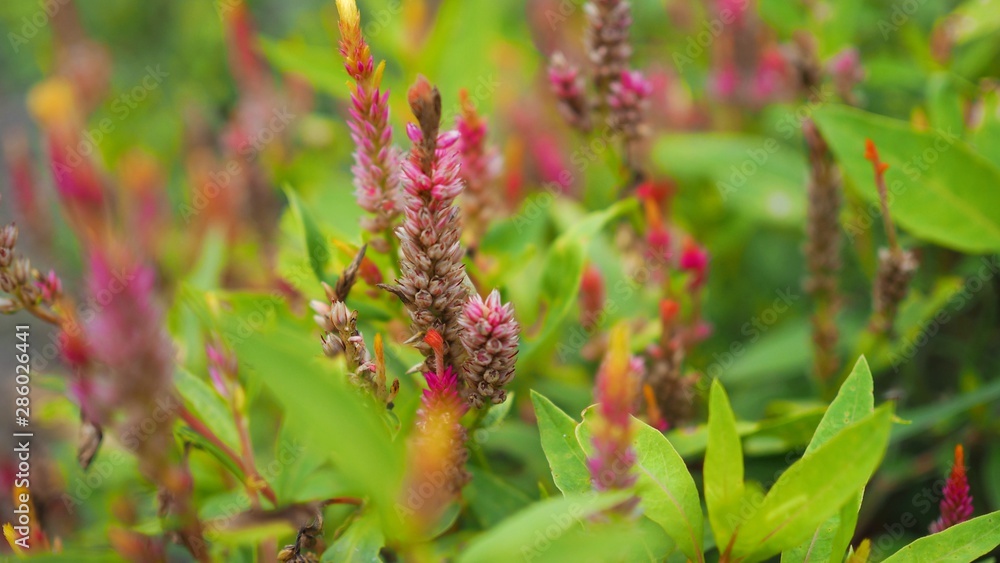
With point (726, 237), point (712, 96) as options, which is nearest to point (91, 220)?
point (726, 237)

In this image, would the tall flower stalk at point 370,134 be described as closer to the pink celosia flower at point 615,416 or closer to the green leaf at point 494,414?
the green leaf at point 494,414

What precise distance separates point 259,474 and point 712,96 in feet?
5.07

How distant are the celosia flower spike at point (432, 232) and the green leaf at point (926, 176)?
740 mm

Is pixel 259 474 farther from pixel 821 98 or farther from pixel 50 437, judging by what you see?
pixel 50 437

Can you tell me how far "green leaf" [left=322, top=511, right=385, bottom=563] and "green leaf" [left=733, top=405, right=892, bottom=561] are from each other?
16.6 inches

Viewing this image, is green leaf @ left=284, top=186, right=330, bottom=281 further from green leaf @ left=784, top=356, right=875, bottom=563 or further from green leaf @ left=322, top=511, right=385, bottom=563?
green leaf @ left=784, top=356, right=875, bottom=563

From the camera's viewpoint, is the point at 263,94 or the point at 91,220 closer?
the point at 91,220

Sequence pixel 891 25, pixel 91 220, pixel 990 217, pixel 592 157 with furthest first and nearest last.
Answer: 1. pixel 891 25
2. pixel 592 157
3. pixel 91 220
4. pixel 990 217

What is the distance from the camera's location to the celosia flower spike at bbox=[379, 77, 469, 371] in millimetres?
812

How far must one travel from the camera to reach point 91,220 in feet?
4.59

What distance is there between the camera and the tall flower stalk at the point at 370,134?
0.83 metres

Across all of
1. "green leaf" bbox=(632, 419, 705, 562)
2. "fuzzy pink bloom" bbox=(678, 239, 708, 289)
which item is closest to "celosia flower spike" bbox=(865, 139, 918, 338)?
"fuzzy pink bloom" bbox=(678, 239, 708, 289)

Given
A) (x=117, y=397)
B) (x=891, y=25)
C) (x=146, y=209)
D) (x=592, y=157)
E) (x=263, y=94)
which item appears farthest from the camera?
(x=263, y=94)

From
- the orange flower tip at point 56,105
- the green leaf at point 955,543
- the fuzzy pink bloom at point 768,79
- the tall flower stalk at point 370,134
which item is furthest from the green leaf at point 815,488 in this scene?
the orange flower tip at point 56,105
